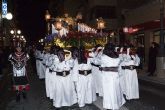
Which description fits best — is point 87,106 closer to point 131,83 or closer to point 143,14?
point 131,83

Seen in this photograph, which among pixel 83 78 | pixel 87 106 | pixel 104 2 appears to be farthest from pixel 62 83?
pixel 104 2

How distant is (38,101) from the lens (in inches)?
598

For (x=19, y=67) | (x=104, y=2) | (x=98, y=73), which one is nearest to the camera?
(x=19, y=67)

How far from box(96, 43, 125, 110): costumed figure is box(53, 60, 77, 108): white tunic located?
1.48 metres

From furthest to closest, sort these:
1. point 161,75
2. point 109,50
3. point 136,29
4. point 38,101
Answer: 1. point 136,29
2. point 161,75
3. point 38,101
4. point 109,50

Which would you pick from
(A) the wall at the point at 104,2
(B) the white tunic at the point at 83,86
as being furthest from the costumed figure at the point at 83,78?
(A) the wall at the point at 104,2

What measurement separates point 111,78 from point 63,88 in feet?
6.39

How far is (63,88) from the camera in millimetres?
13031

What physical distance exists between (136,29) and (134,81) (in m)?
22.5

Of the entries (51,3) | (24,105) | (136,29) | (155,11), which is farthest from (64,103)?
(51,3)

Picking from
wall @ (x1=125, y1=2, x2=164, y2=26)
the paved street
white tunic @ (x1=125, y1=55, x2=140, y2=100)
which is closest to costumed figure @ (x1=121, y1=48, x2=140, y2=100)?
white tunic @ (x1=125, y1=55, x2=140, y2=100)

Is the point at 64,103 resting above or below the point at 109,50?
below

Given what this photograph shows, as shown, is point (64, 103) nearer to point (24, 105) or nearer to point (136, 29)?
point (24, 105)

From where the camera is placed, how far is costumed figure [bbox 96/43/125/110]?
11.6 m
